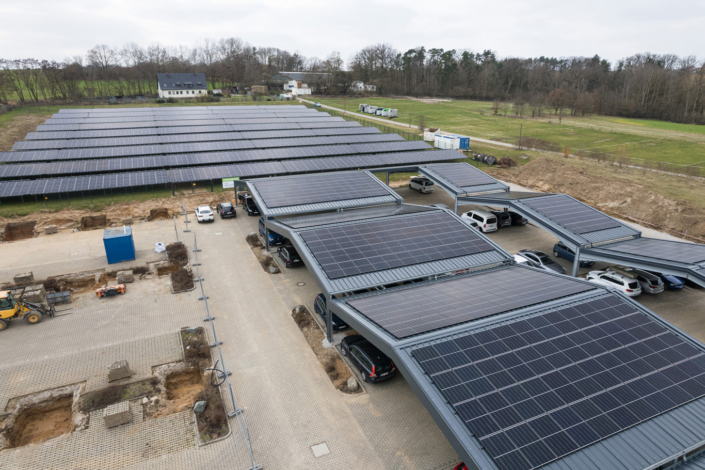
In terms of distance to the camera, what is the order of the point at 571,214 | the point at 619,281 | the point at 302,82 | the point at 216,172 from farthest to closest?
the point at 302,82 → the point at 216,172 → the point at 571,214 → the point at 619,281

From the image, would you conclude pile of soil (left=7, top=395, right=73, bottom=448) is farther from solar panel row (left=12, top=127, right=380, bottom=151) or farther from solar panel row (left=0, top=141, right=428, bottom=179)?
solar panel row (left=12, top=127, right=380, bottom=151)

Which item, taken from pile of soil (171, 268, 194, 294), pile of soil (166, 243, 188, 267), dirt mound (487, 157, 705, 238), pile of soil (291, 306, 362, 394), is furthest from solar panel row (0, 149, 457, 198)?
pile of soil (291, 306, 362, 394)

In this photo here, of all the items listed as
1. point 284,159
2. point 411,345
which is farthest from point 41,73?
point 411,345

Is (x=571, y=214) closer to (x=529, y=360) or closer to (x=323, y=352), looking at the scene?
(x=529, y=360)

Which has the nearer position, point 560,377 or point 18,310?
point 560,377

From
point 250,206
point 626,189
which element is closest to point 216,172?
point 250,206

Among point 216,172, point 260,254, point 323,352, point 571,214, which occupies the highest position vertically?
point 216,172

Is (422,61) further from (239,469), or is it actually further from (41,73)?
(239,469)
